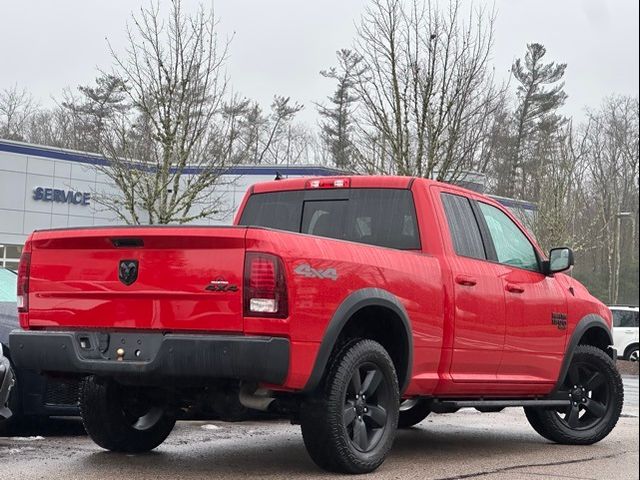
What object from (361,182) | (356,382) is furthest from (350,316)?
(361,182)

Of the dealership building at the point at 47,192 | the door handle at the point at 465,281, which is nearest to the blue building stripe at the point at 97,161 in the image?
→ the dealership building at the point at 47,192

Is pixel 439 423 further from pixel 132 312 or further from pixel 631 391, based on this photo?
pixel 631 391

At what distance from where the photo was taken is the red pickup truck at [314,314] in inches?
217

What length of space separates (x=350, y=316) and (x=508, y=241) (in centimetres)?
248

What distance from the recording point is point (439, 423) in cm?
1030

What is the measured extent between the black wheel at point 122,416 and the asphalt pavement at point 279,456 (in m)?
0.12

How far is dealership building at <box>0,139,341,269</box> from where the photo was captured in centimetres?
3212

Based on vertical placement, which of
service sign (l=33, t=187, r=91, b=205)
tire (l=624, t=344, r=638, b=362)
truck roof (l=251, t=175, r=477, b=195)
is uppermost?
service sign (l=33, t=187, r=91, b=205)

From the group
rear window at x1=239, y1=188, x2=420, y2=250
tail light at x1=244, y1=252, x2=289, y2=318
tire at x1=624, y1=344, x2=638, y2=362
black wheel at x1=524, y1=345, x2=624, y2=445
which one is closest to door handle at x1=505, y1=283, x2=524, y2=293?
rear window at x1=239, y1=188, x2=420, y2=250

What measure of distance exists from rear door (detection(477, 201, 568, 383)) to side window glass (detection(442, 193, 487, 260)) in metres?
0.18

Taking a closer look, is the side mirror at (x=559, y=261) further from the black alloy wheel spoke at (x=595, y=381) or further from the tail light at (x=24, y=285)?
the tail light at (x=24, y=285)

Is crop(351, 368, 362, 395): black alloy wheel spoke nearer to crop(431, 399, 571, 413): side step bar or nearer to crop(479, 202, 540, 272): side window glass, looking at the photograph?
crop(431, 399, 571, 413): side step bar

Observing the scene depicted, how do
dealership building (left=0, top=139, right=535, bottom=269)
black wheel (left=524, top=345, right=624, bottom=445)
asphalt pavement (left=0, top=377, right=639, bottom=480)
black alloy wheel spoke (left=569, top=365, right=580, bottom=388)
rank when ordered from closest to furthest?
asphalt pavement (left=0, top=377, right=639, bottom=480) < black wheel (left=524, top=345, right=624, bottom=445) < black alloy wheel spoke (left=569, top=365, right=580, bottom=388) < dealership building (left=0, top=139, right=535, bottom=269)

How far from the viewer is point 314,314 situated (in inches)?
222
